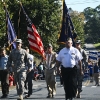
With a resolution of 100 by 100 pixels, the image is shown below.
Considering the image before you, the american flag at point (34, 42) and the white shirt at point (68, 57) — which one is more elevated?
the american flag at point (34, 42)

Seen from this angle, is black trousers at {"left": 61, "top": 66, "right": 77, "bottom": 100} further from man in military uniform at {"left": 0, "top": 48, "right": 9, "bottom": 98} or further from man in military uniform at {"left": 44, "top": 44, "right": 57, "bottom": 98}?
man in military uniform at {"left": 0, "top": 48, "right": 9, "bottom": 98}

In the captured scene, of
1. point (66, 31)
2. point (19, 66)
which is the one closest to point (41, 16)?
point (66, 31)

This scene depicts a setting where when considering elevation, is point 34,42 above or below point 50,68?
above

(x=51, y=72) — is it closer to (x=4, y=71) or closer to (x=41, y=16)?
(x=4, y=71)

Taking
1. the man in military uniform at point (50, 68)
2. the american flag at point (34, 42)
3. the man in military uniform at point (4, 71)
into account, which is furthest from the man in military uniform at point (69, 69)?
the american flag at point (34, 42)

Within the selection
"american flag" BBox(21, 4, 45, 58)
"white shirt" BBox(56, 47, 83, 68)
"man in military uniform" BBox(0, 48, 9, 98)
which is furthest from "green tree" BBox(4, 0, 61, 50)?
"white shirt" BBox(56, 47, 83, 68)

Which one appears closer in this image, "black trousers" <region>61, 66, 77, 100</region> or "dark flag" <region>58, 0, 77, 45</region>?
"black trousers" <region>61, 66, 77, 100</region>

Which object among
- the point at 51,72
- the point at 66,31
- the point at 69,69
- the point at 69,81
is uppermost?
the point at 66,31

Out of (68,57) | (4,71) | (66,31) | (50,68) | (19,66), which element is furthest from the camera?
(66,31)

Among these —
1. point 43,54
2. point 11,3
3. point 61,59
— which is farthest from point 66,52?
point 11,3

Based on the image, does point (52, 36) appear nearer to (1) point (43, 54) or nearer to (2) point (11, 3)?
(2) point (11, 3)

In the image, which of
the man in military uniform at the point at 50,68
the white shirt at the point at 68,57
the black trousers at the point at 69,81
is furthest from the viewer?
the man in military uniform at the point at 50,68

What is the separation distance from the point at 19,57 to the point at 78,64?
1971 millimetres

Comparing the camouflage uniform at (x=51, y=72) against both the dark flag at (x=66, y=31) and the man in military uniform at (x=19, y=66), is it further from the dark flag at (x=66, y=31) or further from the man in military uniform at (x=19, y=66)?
the man in military uniform at (x=19, y=66)
